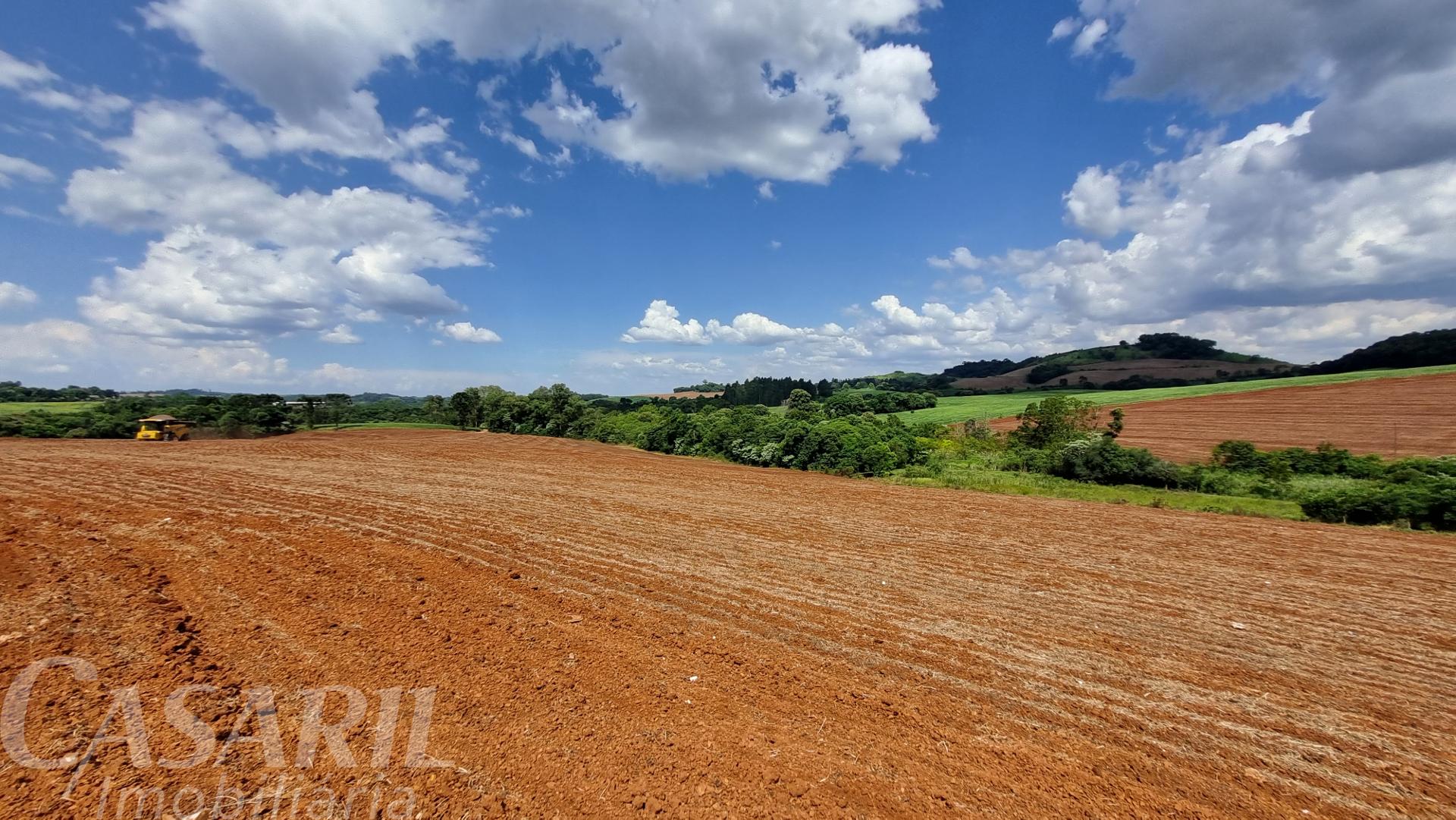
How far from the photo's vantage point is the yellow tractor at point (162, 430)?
42.9m

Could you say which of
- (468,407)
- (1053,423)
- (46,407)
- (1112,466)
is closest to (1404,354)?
(1053,423)

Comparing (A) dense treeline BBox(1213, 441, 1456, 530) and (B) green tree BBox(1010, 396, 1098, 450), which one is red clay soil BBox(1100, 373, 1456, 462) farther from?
(B) green tree BBox(1010, 396, 1098, 450)

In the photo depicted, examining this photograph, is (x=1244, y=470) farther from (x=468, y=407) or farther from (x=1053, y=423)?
(x=468, y=407)

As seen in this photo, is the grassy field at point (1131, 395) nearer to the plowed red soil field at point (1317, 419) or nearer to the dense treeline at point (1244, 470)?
the plowed red soil field at point (1317, 419)

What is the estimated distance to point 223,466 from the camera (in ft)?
79.0

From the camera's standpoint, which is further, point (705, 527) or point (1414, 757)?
point (705, 527)

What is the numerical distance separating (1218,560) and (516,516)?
17925mm

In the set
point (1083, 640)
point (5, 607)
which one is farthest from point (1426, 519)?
point (5, 607)

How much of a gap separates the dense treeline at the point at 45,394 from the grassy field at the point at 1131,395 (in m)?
135

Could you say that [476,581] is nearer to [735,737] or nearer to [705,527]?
[735,737]

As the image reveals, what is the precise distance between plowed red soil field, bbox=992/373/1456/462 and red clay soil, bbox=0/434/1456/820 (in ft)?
95.3

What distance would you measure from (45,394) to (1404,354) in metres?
202

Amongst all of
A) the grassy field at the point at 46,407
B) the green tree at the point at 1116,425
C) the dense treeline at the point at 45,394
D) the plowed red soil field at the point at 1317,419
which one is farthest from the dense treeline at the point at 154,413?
the green tree at the point at 1116,425

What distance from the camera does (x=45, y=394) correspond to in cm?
9300
